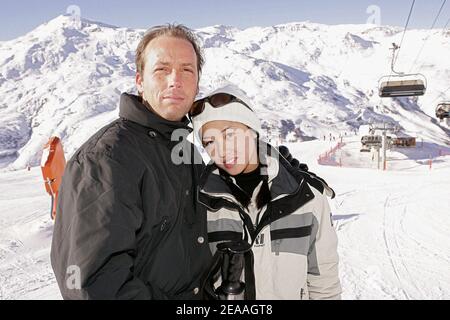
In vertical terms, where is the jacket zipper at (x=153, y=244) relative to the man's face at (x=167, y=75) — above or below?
below

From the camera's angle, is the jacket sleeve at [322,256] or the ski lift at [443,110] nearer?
the jacket sleeve at [322,256]

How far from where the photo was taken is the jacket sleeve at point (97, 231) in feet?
4.99

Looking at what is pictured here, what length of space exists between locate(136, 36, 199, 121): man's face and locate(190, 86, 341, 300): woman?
1.17ft

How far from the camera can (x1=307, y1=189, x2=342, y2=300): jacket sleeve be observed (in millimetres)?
2396

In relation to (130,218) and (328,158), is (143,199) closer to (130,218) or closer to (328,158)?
(130,218)

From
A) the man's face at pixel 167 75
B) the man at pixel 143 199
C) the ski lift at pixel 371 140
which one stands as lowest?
the man at pixel 143 199

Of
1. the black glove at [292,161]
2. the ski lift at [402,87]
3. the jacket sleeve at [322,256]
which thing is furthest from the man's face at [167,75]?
the ski lift at [402,87]

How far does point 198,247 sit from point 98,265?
731 mm

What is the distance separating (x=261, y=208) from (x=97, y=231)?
112 centimetres

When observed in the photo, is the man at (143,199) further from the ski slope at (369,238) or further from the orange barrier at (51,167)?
the orange barrier at (51,167)

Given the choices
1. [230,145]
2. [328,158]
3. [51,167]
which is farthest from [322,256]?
[328,158]

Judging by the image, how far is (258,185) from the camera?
242 cm

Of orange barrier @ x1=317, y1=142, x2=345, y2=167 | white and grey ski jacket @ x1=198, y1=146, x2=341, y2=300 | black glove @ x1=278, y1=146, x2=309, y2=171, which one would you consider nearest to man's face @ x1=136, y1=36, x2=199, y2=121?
white and grey ski jacket @ x1=198, y1=146, x2=341, y2=300

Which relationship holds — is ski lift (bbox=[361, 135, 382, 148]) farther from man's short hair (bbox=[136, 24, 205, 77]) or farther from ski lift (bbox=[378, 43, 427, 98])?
man's short hair (bbox=[136, 24, 205, 77])
